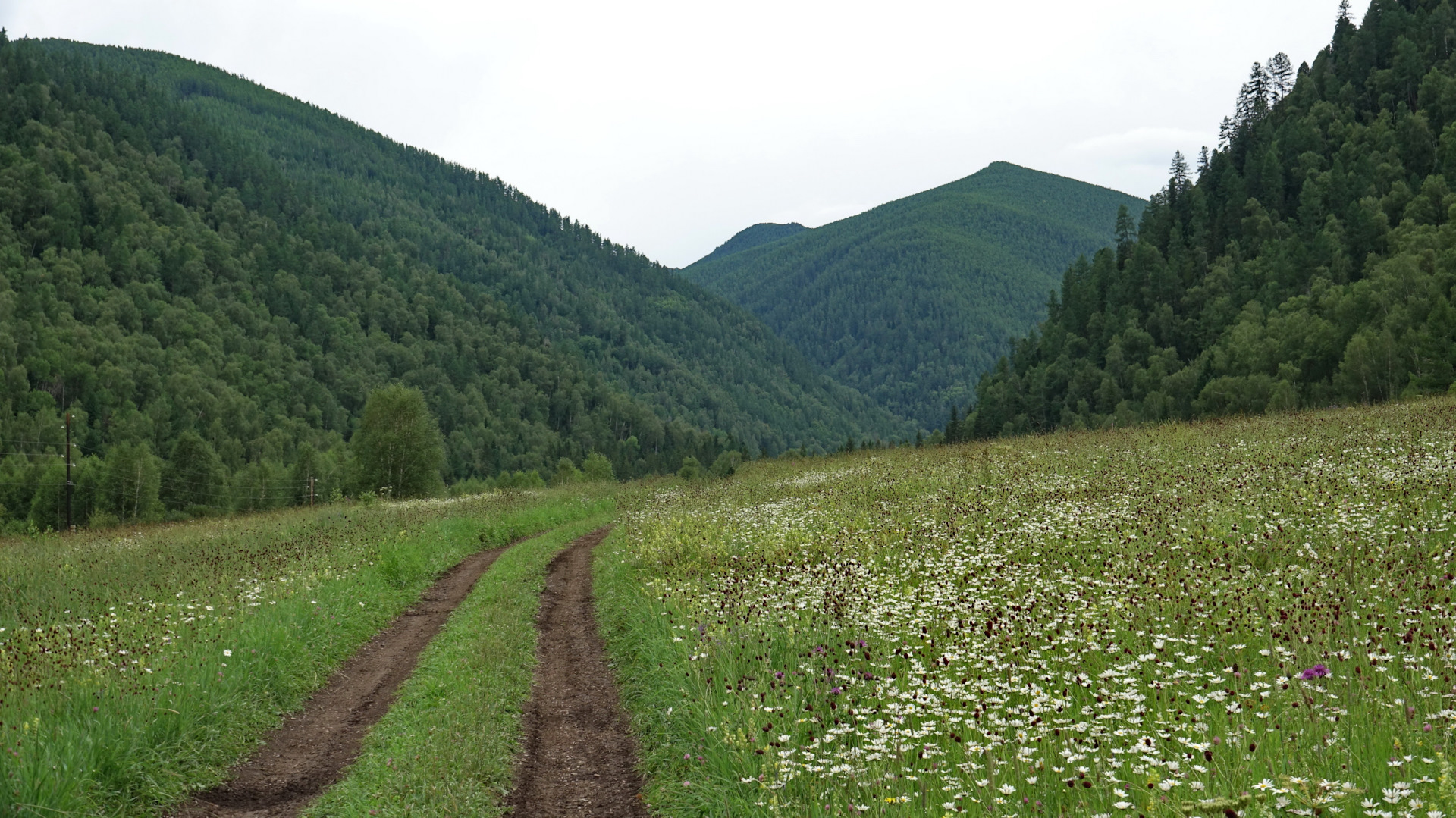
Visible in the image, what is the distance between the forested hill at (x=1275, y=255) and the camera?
2985 inches

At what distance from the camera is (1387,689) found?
6465mm

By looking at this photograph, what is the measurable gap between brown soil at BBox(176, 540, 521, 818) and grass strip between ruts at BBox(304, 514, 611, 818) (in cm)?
27

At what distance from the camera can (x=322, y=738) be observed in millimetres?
10430

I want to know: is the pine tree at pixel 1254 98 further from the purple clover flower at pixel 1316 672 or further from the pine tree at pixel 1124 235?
the purple clover flower at pixel 1316 672

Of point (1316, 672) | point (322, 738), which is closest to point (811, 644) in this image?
point (1316, 672)

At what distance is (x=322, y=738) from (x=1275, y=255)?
11856 cm

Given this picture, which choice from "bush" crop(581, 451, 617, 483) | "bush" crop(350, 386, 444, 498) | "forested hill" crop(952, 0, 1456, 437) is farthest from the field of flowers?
"bush" crop(581, 451, 617, 483)

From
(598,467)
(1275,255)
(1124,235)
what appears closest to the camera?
(1275,255)

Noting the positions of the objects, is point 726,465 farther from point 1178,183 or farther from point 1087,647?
point 1178,183

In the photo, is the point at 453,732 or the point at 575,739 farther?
the point at 575,739

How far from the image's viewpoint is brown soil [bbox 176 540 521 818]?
28.1 feet

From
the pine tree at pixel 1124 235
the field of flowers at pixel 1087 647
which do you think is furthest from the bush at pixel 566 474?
the pine tree at pixel 1124 235

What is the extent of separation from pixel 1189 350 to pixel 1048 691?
115m

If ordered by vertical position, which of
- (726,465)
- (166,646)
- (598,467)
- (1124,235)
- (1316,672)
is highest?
(1124,235)
